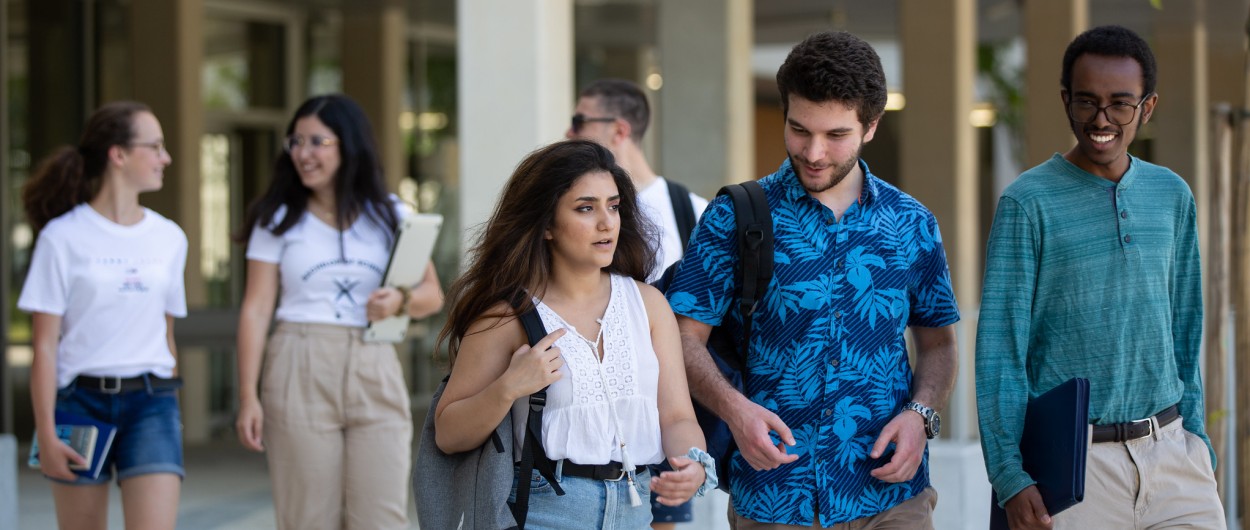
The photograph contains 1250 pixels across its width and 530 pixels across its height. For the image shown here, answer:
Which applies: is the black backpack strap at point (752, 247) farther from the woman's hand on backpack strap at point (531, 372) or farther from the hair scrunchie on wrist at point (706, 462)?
the woman's hand on backpack strap at point (531, 372)

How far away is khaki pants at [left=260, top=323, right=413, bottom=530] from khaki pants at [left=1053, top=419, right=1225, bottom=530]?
7.75 ft

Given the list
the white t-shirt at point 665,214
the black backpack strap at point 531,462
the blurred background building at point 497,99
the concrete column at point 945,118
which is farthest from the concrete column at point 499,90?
the concrete column at point 945,118

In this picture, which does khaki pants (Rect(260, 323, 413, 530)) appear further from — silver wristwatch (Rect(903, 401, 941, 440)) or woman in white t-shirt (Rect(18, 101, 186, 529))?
silver wristwatch (Rect(903, 401, 941, 440))

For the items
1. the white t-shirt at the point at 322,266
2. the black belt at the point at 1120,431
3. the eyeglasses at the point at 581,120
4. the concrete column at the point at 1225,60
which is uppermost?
the concrete column at the point at 1225,60

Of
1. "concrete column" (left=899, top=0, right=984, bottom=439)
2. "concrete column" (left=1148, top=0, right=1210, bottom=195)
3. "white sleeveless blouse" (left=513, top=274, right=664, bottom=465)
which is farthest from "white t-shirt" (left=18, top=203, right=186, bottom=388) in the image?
"concrete column" (left=1148, top=0, right=1210, bottom=195)

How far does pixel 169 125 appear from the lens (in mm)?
11781

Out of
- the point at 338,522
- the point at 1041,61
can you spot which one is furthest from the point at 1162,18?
the point at 338,522

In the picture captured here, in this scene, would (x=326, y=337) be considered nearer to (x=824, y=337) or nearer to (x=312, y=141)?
(x=312, y=141)

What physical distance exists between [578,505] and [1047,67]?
31.2 ft

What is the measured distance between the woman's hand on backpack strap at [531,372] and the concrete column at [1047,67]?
883cm

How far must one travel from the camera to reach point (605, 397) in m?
3.04

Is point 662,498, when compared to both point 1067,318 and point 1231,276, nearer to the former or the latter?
point 1067,318

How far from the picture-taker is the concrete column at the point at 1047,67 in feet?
37.1

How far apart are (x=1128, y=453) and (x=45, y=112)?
11.1m
